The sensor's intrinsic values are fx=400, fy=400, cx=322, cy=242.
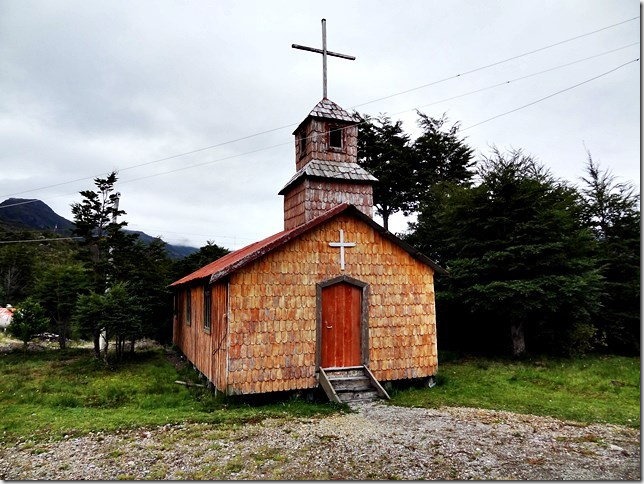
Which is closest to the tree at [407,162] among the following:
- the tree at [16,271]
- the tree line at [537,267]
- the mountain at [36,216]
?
the tree line at [537,267]

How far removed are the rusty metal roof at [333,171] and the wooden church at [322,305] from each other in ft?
0.13

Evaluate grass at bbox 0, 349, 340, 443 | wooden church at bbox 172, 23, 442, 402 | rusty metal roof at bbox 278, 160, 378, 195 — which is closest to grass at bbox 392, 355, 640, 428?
wooden church at bbox 172, 23, 442, 402

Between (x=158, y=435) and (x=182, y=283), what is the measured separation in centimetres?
877

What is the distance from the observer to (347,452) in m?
6.39

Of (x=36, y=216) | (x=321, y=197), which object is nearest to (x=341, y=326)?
(x=321, y=197)

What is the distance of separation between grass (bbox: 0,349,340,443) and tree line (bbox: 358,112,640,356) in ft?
25.9

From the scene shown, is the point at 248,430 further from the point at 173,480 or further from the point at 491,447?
the point at 491,447

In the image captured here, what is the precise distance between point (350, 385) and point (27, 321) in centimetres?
1611

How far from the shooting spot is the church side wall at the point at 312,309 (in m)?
9.75

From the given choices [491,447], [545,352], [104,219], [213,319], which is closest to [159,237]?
[104,219]

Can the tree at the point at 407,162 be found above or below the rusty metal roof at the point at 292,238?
above

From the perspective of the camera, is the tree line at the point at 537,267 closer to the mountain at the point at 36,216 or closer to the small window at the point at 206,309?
the small window at the point at 206,309

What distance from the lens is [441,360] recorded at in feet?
50.6

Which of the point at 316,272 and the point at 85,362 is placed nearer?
the point at 316,272
